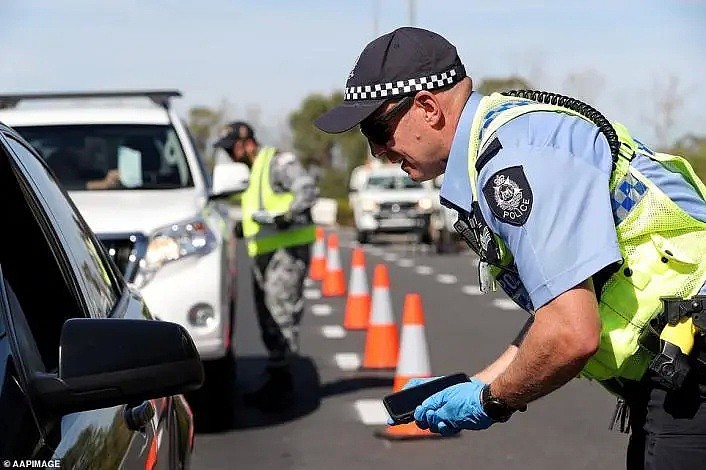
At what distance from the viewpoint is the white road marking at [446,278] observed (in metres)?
19.8

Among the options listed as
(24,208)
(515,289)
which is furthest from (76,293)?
(515,289)

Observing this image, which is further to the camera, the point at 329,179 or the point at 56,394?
the point at 329,179

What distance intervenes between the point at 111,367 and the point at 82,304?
0.76 metres

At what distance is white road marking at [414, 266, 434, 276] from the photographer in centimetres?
2176

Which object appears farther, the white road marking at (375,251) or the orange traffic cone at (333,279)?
the white road marking at (375,251)

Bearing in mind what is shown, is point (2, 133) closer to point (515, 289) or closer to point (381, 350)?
point (515, 289)

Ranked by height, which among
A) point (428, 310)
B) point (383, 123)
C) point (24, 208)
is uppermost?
point (383, 123)

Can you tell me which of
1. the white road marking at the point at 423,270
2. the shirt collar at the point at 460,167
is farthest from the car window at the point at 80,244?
the white road marking at the point at 423,270

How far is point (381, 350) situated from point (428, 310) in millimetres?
4807

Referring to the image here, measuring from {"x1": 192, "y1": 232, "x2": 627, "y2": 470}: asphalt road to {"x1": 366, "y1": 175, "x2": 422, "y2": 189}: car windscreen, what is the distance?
1984cm

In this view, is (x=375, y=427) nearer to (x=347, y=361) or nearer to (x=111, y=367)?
(x=347, y=361)

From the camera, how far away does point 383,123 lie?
3.27 metres

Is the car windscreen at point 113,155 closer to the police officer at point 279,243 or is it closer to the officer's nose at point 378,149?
the police officer at point 279,243

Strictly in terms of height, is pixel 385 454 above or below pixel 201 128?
above
